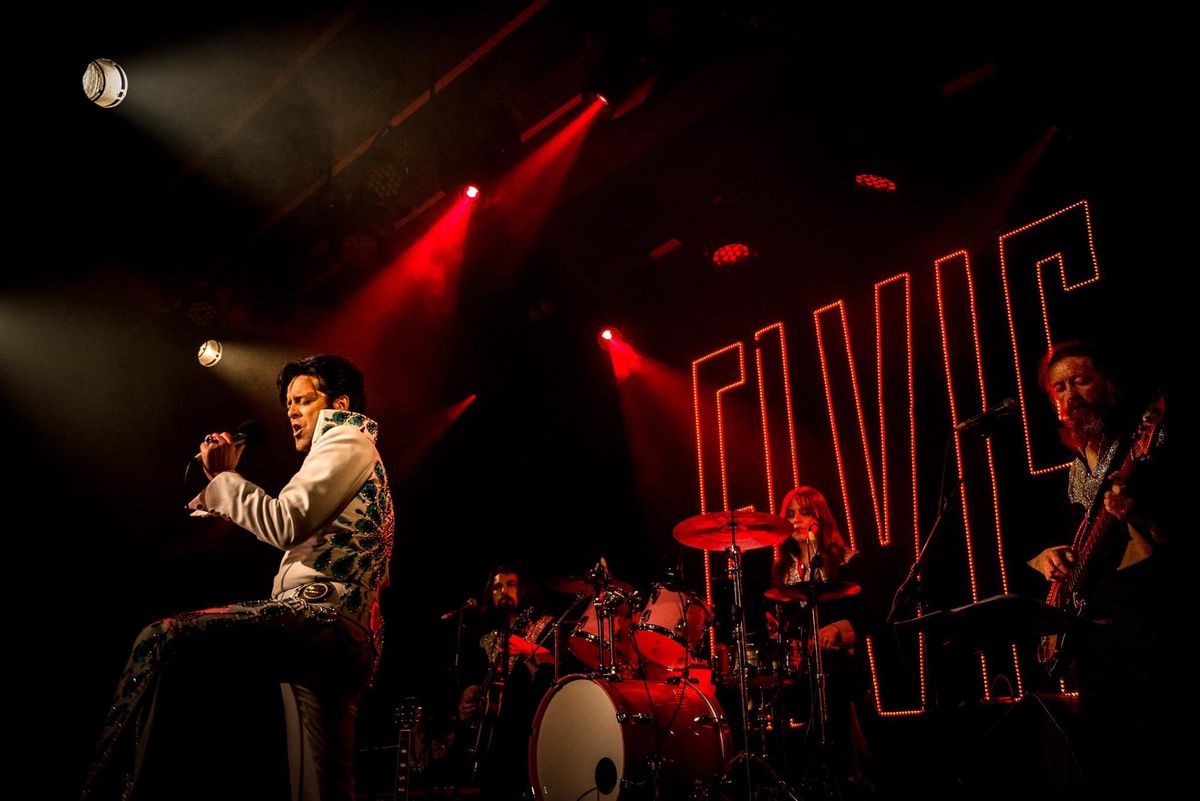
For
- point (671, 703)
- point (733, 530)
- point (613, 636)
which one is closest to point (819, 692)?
point (671, 703)

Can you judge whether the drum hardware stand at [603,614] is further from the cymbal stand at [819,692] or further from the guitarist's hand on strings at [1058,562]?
the guitarist's hand on strings at [1058,562]

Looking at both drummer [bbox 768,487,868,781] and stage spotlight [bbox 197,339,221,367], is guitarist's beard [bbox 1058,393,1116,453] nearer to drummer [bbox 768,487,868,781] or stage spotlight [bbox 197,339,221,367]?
drummer [bbox 768,487,868,781]

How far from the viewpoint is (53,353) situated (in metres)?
6.64

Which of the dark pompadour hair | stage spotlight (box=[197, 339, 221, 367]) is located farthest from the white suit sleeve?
stage spotlight (box=[197, 339, 221, 367])

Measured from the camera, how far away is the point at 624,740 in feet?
15.2

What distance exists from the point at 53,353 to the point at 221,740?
11.8ft

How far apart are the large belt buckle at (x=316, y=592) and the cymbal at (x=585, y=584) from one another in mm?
3148

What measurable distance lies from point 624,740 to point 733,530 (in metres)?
1.39

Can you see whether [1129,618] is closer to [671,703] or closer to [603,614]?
[671,703]

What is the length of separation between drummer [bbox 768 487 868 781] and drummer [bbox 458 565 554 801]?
6.56 feet

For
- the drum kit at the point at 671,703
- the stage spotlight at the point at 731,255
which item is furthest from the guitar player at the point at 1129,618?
the stage spotlight at the point at 731,255

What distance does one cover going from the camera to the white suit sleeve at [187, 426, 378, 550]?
2.42 metres

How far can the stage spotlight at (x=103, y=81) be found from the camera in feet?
15.7

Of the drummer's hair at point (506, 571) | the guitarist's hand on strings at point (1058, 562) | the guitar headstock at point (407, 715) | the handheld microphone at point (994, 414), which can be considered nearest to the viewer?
the handheld microphone at point (994, 414)
